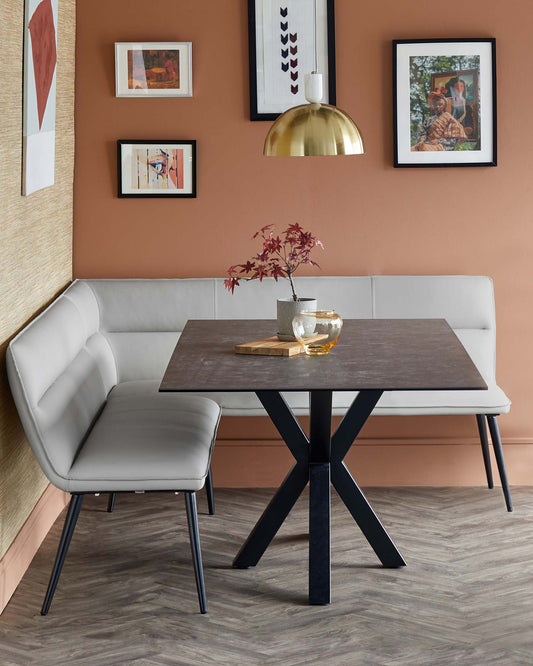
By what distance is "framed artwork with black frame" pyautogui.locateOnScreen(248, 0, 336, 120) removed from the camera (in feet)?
13.9

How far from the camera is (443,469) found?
4.39 metres

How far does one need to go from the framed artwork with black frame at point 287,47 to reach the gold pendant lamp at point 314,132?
130 centimetres

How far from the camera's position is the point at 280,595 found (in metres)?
3.23

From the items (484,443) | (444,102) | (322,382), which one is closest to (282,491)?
(322,382)

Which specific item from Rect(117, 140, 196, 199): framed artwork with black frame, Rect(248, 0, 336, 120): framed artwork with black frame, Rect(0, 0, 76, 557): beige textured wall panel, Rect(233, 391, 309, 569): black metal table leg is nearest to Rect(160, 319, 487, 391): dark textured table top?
Rect(233, 391, 309, 569): black metal table leg

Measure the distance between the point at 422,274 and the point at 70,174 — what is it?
1.68m

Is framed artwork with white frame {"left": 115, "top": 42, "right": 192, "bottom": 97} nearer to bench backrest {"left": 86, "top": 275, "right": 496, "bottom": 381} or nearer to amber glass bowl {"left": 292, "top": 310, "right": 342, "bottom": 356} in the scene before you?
bench backrest {"left": 86, "top": 275, "right": 496, "bottom": 381}

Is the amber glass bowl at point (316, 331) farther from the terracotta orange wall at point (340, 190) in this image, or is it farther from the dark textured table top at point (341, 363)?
the terracotta orange wall at point (340, 190)

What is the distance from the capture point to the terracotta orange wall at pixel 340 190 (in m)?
4.26

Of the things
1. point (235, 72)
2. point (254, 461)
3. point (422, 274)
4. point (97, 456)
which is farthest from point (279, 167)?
point (97, 456)

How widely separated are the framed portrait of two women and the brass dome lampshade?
1348mm

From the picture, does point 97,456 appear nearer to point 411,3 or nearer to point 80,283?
point 80,283

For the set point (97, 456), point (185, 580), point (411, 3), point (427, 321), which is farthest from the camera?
point (411, 3)

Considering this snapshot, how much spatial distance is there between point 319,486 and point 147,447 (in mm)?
598
